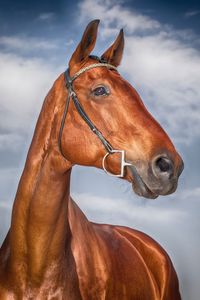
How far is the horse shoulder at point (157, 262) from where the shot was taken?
552cm

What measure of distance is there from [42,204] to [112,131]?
2.48 ft

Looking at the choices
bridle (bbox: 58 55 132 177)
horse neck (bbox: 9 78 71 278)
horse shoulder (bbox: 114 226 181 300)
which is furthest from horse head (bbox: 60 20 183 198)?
horse shoulder (bbox: 114 226 181 300)

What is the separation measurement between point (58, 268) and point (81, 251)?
0.32 metres

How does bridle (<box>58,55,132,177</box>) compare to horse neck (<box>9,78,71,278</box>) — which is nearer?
bridle (<box>58,55,132,177</box>)

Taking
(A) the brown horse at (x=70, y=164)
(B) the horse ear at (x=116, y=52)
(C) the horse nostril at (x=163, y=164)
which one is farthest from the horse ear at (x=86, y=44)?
(C) the horse nostril at (x=163, y=164)

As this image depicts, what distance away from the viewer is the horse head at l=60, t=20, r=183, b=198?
323cm

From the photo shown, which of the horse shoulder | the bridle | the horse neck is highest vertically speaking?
the bridle

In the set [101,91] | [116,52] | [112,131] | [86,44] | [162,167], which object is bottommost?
[162,167]

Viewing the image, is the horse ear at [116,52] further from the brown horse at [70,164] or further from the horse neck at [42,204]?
the horse neck at [42,204]

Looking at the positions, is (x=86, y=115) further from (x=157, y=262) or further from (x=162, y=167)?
(x=157, y=262)

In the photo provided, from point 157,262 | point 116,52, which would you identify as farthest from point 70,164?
point 157,262

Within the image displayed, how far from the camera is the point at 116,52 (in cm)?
419

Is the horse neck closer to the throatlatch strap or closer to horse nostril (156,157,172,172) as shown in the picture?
the throatlatch strap

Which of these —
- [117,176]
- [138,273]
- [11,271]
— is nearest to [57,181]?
[117,176]
